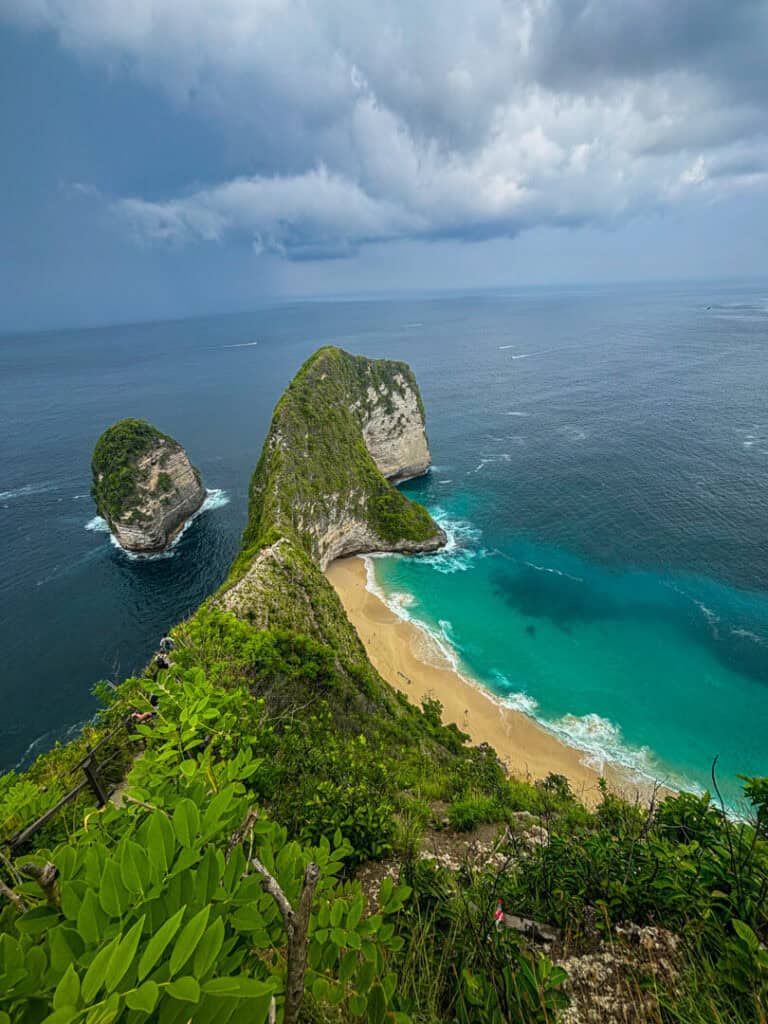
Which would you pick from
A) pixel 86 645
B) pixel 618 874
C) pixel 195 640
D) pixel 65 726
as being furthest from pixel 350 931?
pixel 86 645

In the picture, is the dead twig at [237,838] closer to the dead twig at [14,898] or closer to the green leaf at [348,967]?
the green leaf at [348,967]

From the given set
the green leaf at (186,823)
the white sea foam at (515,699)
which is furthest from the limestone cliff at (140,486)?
the green leaf at (186,823)

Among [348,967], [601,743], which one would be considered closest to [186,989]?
[348,967]

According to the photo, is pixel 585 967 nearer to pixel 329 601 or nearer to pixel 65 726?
pixel 329 601

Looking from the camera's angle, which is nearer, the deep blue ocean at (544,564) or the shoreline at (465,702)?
the shoreline at (465,702)

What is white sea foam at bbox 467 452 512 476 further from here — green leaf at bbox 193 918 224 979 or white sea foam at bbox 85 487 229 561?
green leaf at bbox 193 918 224 979

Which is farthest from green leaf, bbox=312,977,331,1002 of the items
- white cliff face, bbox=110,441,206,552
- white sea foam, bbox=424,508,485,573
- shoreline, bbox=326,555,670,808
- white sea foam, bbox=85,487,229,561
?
white cliff face, bbox=110,441,206,552
